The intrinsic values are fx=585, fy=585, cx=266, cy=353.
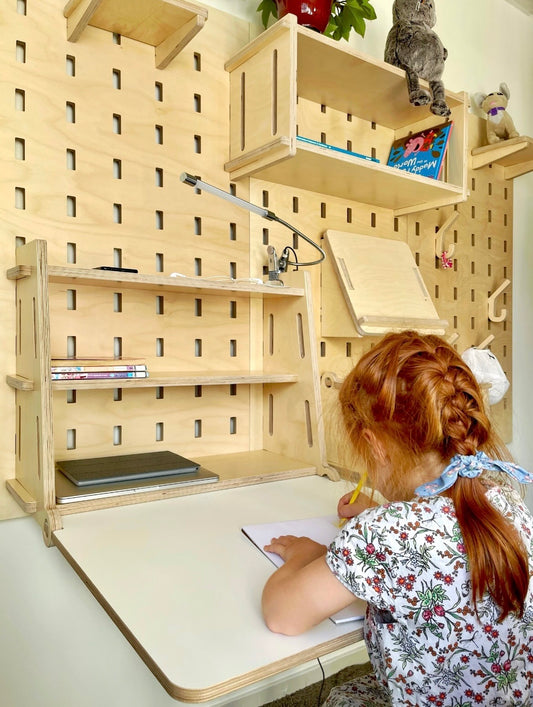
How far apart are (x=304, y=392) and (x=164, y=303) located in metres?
0.42

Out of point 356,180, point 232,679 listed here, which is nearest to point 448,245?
point 356,180

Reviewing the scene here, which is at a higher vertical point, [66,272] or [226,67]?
[226,67]

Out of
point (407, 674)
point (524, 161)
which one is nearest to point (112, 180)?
point (407, 674)

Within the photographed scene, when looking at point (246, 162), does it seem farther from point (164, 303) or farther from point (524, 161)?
point (524, 161)

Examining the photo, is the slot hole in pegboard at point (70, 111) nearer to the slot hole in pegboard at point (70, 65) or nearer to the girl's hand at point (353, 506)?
the slot hole in pegboard at point (70, 65)

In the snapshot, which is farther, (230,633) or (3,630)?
(3,630)

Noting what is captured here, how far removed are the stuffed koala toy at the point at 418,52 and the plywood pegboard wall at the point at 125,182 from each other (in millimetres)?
249

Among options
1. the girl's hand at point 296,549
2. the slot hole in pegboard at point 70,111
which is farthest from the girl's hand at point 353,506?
the slot hole in pegboard at point 70,111

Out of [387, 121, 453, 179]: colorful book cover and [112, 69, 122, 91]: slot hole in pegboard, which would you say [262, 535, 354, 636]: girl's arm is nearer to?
[112, 69, 122, 91]: slot hole in pegboard

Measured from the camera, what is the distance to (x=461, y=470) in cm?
71

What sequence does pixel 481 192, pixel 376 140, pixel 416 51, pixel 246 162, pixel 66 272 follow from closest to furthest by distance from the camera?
pixel 66 272, pixel 246 162, pixel 416 51, pixel 376 140, pixel 481 192

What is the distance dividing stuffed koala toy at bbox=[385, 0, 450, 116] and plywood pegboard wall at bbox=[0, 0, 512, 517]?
0.25 meters

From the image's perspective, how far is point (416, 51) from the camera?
1.58 meters

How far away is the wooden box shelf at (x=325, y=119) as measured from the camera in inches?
53.7
